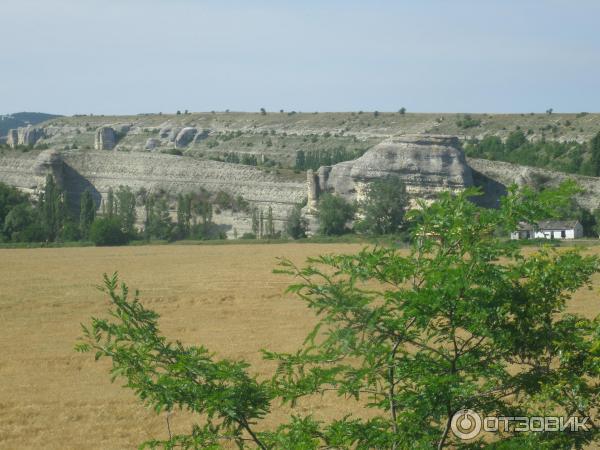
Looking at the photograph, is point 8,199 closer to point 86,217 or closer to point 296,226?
point 86,217

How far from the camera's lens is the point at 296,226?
53156mm

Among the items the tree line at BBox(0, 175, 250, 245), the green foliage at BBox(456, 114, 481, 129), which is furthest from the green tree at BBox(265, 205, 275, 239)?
the green foliage at BBox(456, 114, 481, 129)

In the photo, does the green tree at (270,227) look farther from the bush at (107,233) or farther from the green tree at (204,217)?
the bush at (107,233)

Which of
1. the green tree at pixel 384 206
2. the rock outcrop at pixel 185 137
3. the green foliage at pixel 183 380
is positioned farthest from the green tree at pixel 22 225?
the rock outcrop at pixel 185 137

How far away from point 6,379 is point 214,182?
4936 centimetres

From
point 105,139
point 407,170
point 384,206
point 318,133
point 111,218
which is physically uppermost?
point 318,133

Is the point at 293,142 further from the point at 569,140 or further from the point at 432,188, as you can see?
the point at 432,188

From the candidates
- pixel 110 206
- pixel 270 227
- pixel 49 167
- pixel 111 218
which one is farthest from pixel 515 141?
pixel 111 218

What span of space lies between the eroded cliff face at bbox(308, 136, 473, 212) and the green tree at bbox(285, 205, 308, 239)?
1965 millimetres

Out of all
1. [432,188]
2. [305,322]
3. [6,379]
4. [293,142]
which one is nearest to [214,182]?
[432,188]

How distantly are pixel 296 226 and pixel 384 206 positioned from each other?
17.2 feet

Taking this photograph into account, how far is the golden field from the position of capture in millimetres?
12742

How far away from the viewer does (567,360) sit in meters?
5.65

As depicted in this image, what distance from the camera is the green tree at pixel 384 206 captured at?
49.6 metres
